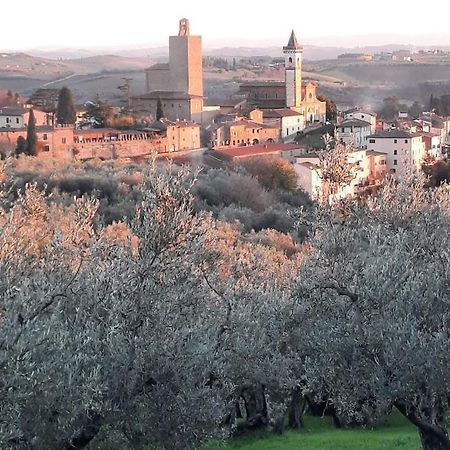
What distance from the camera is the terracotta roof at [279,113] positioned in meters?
59.3

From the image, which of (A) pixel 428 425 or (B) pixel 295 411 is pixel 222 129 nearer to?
(B) pixel 295 411

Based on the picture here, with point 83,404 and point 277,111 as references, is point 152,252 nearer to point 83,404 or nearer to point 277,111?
point 83,404

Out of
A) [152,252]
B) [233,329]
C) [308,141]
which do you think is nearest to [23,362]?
[152,252]

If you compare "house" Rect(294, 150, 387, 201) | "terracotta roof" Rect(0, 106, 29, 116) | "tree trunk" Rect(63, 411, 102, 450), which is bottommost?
"house" Rect(294, 150, 387, 201)

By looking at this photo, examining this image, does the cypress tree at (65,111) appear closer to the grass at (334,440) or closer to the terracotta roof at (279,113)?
the terracotta roof at (279,113)

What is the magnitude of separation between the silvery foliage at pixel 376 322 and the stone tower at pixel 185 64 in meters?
57.2

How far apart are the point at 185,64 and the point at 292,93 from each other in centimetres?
908

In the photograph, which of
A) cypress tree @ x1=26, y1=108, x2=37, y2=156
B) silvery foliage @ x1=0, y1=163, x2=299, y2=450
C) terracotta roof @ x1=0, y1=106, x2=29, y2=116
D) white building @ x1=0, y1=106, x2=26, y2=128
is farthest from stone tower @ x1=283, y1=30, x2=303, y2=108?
silvery foliage @ x1=0, y1=163, x2=299, y2=450

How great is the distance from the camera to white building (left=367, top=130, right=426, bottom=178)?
49.3 meters

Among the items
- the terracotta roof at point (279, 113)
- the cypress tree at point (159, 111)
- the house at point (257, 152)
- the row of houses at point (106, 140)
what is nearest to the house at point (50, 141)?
the row of houses at point (106, 140)

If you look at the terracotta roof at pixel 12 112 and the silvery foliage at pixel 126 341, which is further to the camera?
the terracotta roof at pixel 12 112

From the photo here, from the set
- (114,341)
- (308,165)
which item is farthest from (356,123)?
(114,341)

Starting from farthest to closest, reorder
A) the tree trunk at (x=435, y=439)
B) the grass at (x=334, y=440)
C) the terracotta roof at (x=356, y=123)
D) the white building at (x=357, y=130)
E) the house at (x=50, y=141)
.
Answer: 1. the terracotta roof at (x=356, y=123)
2. the white building at (x=357, y=130)
3. the house at (x=50, y=141)
4. the grass at (x=334, y=440)
5. the tree trunk at (x=435, y=439)

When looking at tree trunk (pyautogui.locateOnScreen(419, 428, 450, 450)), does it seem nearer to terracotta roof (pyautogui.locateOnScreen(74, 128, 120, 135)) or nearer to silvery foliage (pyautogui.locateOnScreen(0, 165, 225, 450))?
silvery foliage (pyautogui.locateOnScreen(0, 165, 225, 450))
